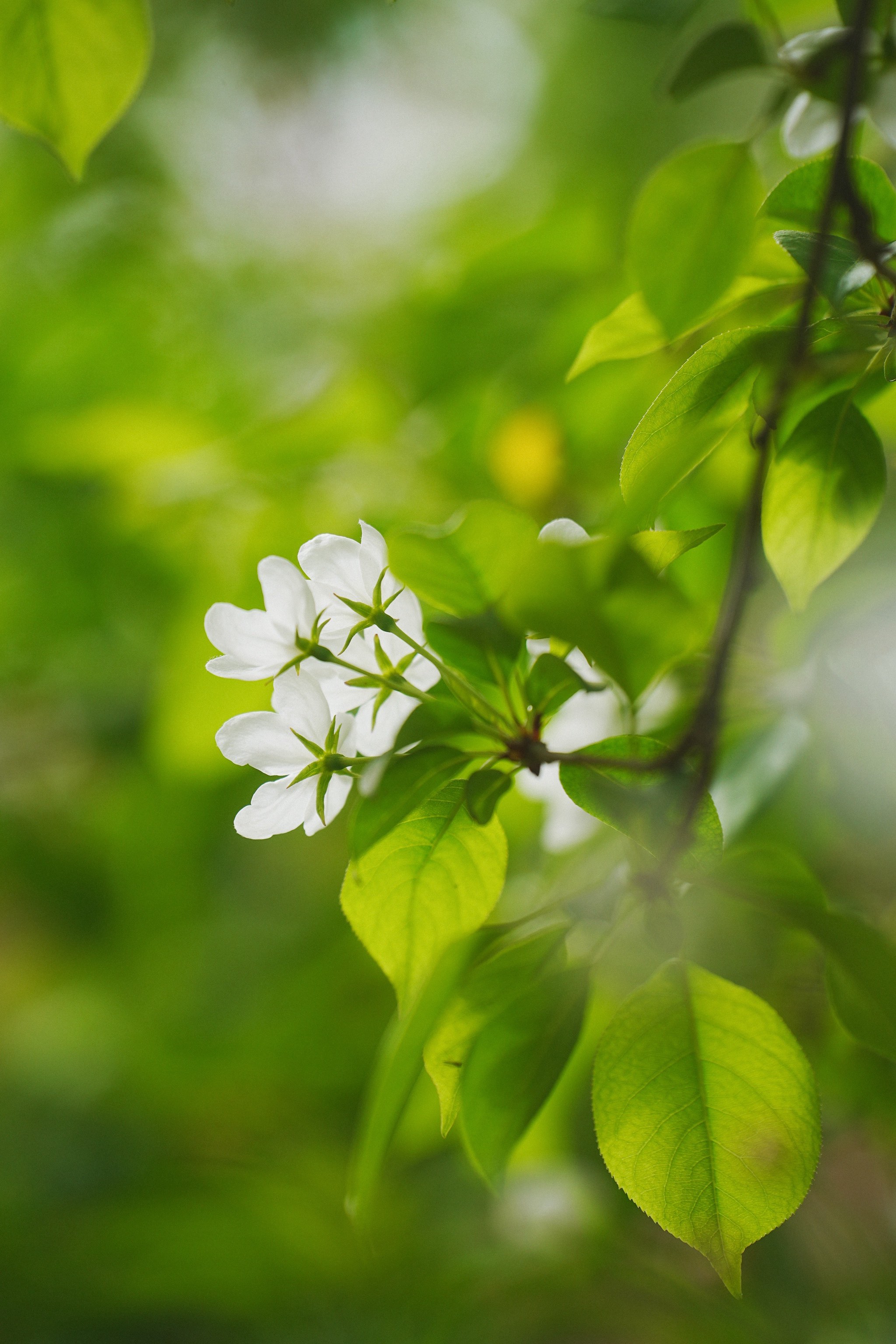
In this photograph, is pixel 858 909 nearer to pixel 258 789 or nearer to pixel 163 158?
pixel 258 789

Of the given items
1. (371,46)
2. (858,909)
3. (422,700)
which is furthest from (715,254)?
(371,46)

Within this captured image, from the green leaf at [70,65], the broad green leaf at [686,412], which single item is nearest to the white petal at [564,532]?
the broad green leaf at [686,412]

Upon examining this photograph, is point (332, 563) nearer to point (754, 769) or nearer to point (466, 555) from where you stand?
point (466, 555)

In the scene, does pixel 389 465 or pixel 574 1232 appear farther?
pixel 574 1232

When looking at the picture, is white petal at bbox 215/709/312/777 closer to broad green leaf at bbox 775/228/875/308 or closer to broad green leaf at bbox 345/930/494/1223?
broad green leaf at bbox 345/930/494/1223

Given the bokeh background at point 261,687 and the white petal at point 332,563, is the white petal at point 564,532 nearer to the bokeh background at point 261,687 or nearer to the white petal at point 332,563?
the white petal at point 332,563

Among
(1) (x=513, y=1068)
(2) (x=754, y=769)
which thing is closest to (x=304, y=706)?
(1) (x=513, y=1068)
